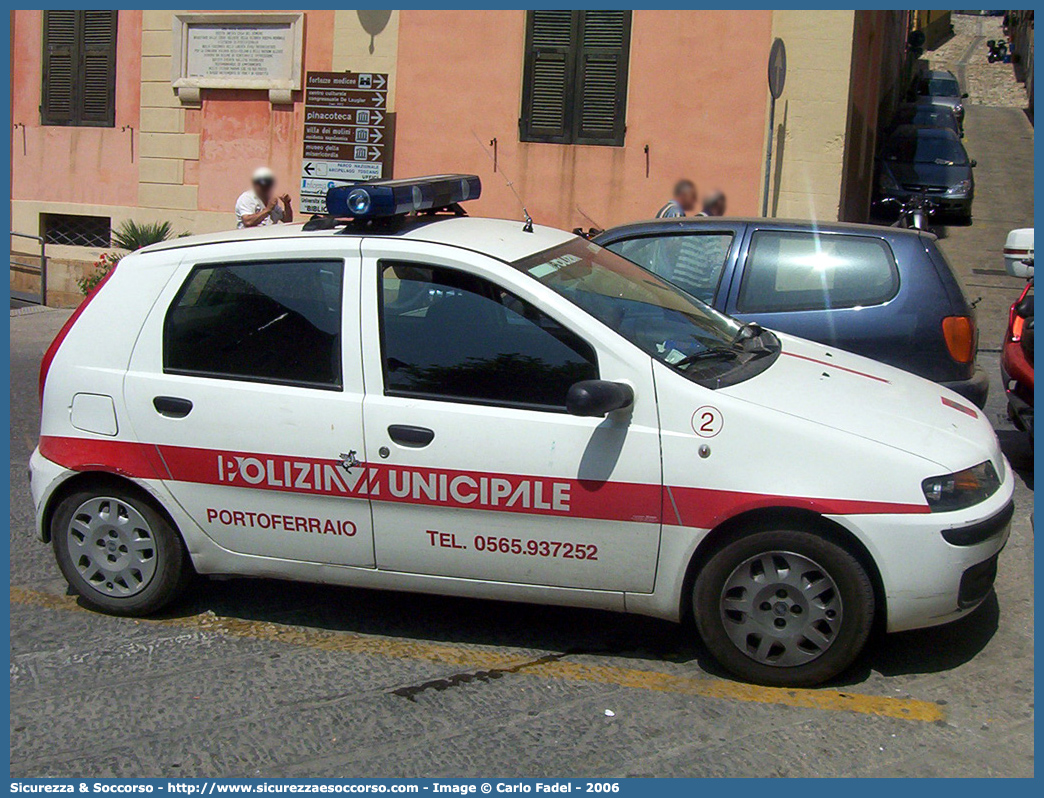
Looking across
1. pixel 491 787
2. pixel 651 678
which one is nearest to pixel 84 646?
pixel 491 787

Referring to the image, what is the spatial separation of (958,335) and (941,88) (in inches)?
1313

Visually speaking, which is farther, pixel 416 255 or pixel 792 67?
pixel 792 67

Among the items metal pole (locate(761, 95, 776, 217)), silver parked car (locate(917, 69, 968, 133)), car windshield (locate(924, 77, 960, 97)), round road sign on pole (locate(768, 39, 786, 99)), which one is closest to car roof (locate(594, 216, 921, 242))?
round road sign on pole (locate(768, 39, 786, 99))

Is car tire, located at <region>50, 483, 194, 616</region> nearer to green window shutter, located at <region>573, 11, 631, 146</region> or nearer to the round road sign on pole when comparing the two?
the round road sign on pole

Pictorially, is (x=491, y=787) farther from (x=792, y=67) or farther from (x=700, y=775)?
(x=792, y=67)

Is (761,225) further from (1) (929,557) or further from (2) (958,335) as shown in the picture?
(1) (929,557)

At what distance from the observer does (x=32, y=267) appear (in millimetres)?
15672

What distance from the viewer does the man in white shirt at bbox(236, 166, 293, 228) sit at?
426 inches

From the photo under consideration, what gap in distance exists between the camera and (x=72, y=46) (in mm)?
15789

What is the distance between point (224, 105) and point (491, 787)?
43.1 ft

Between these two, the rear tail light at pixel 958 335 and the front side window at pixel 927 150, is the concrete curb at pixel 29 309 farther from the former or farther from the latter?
the front side window at pixel 927 150

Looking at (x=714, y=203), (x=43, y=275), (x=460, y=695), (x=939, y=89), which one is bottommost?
(x=460, y=695)

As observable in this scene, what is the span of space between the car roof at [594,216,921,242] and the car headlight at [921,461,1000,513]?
2.61 metres

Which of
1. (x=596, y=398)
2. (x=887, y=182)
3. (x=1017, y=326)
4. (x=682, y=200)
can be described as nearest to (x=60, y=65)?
(x=682, y=200)
